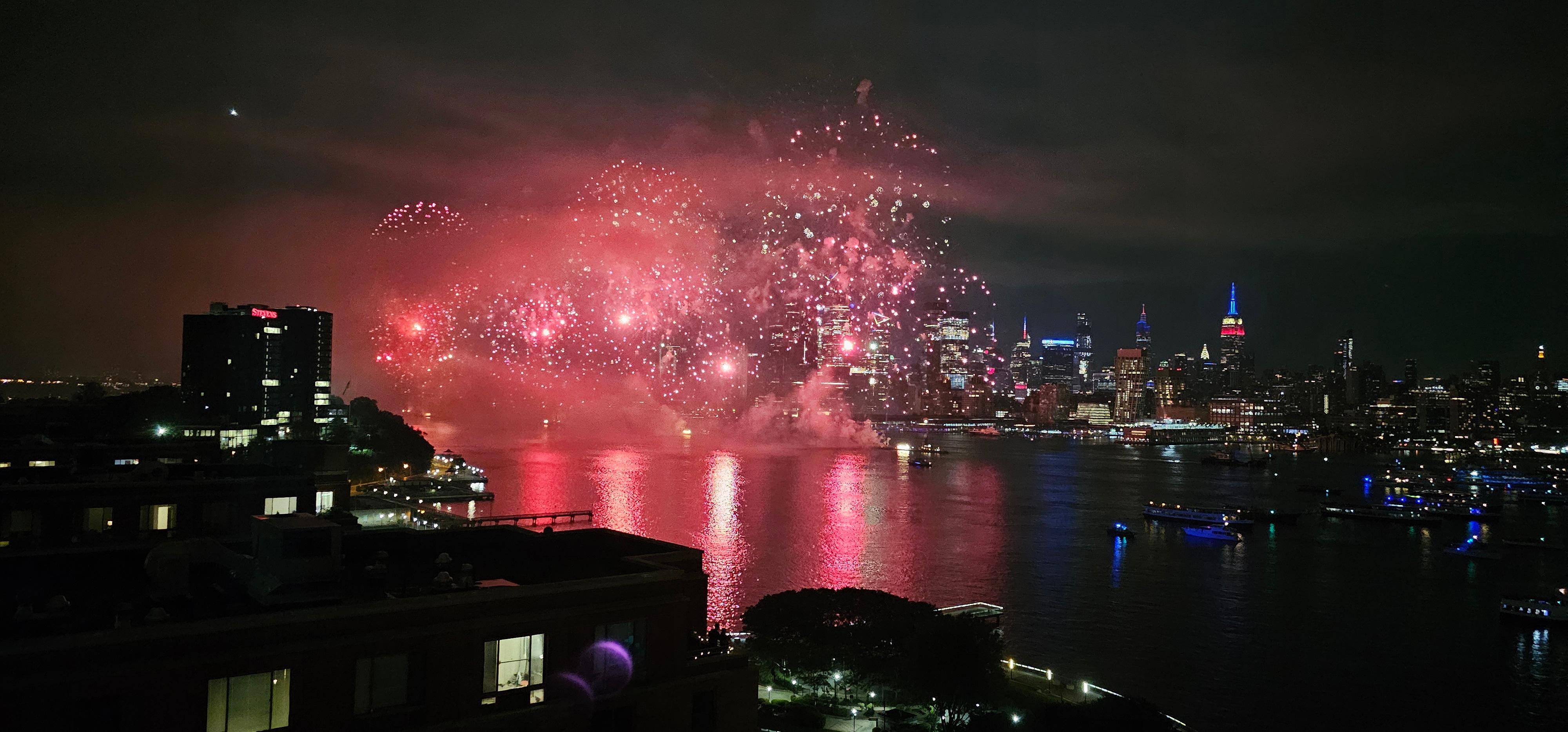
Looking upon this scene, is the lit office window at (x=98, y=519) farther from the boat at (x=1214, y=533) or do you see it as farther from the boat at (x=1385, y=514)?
the boat at (x=1385, y=514)

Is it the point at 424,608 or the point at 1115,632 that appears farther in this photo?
the point at 1115,632

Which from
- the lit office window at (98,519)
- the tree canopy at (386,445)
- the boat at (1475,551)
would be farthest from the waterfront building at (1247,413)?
the lit office window at (98,519)

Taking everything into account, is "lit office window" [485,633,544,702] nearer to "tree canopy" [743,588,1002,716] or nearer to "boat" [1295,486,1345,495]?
"tree canopy" [743,588,1002,716]

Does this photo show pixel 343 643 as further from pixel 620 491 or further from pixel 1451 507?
pixel 1451 507

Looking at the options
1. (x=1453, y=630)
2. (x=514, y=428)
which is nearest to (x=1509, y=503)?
(x=1453, y=630)

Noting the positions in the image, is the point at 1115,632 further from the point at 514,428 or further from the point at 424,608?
the point at 514,428

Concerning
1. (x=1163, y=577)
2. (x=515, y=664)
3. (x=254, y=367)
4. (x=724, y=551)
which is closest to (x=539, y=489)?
(x=724, y=551)

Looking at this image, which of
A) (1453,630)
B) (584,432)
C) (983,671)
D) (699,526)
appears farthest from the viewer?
(584,432)
